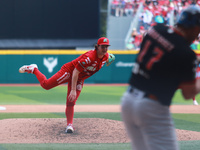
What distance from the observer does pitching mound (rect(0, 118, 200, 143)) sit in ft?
19.8

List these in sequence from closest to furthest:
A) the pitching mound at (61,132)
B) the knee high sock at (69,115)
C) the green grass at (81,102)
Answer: the green grass at (81,102) → the pitching mound at (61,132) → the knee high sock at (69,115)

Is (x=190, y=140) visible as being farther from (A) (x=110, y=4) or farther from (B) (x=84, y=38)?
(A) (x=110, y=4)

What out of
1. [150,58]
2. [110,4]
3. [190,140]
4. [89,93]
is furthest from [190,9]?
[110,4]

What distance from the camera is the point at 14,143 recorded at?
18.9 feet

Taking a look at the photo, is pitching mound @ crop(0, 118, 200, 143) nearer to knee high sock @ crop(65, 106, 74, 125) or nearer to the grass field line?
knee high sock @ crop(65, 106, 74, 125)

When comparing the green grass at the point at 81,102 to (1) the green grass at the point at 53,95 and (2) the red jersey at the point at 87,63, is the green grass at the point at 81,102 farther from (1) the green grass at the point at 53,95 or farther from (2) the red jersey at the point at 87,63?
(2) the red jersey at the point at 87,63

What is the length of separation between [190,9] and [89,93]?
11.1 m

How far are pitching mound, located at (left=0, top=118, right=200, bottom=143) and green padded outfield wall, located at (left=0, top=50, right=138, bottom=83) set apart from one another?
960cm

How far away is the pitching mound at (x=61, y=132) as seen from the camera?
6031 millimetres

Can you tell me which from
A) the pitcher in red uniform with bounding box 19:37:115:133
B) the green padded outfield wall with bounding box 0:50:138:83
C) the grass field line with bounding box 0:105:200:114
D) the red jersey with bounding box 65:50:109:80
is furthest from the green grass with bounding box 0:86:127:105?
the red jersey with bounding box 65:50:109:80

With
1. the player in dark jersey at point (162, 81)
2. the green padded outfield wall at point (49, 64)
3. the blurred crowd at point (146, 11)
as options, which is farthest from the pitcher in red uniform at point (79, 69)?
the blurred crowd at point (146, 11)

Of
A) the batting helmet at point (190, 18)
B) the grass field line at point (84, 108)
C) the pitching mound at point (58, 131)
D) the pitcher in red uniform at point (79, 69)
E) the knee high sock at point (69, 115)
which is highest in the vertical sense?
the batting helmet at point (190, 18)

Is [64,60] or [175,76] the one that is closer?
[175,76]

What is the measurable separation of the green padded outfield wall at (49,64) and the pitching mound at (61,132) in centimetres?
960
